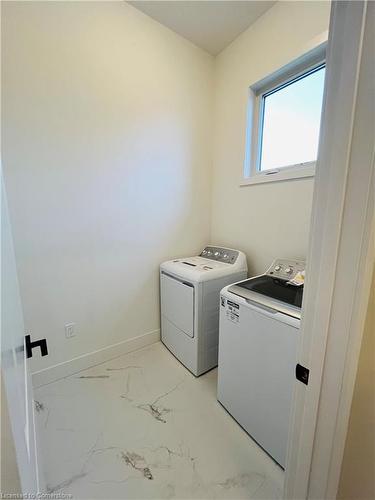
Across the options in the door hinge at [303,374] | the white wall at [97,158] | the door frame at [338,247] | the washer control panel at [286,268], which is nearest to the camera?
the door frame at [338,247]

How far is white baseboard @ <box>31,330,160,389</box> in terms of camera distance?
1688mm

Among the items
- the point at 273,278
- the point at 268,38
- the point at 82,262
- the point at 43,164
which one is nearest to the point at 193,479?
the point at 273,278

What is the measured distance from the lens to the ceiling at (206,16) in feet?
5.33

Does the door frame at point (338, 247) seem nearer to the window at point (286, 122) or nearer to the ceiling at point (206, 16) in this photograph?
the window at point (286, 122)

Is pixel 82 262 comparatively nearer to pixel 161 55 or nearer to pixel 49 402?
pixel 49 402

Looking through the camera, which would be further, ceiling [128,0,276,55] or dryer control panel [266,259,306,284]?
ceiling [128,0,276,55]

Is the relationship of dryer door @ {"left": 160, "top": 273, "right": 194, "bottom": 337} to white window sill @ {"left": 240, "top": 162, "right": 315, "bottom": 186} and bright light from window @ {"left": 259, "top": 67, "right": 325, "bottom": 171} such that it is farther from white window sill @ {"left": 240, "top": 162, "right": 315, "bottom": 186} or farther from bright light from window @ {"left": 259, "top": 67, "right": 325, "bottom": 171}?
bright light from window @ {"left": 259, "top": 67, "right": 325, "bottom": 171}

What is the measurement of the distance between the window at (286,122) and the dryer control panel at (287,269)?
0.62 metres

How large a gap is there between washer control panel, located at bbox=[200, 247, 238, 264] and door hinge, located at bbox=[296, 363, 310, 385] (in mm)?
1320

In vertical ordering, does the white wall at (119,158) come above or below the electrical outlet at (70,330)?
above

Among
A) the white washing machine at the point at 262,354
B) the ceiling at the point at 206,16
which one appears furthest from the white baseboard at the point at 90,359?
the ceiling at the point at 206,16

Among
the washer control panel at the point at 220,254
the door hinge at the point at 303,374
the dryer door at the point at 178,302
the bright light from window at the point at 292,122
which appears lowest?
the dryer door at the point at 178,302

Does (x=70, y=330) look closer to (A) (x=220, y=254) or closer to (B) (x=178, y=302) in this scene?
(B) (x=178, y=302)

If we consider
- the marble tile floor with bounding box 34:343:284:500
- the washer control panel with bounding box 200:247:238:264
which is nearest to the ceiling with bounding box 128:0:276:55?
the washer control panel with bounding box 200:247:238:264
